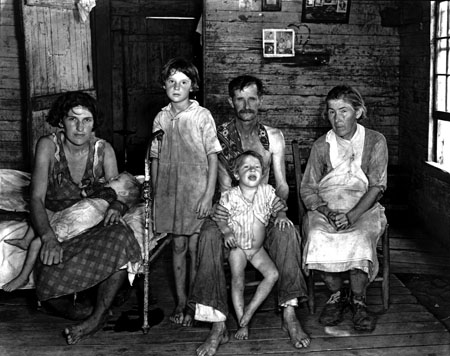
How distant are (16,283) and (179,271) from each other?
1044mm

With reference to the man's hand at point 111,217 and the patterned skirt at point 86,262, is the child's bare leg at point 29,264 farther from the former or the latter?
the man's hand at point 111,217

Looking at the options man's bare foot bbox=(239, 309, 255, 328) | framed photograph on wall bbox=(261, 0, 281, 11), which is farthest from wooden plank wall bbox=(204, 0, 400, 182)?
man's bare foot bbox=(239, 309, 255, 328)

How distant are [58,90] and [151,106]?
3004 mm

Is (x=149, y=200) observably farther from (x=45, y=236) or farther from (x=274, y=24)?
(x=274, y=24)

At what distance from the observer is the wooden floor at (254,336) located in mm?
3875

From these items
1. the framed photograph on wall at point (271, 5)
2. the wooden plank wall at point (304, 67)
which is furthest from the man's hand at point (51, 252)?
the framed photograph on wall at point (271, 5)

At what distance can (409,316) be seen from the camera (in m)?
4.41

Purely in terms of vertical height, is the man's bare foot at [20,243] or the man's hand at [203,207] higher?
the man's hand at [203,207]

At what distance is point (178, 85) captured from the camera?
421 cm

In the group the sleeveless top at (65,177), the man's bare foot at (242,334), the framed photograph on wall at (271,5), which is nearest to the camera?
the man's bare foot at (242,334)

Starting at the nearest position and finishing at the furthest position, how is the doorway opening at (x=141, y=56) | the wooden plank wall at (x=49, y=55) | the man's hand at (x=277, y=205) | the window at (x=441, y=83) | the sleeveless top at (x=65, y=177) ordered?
the man's hand at (x=277, y=205), the sleeveless top at (x=65, y=177), the wooden plank wall at (x=49, y=55), the window at (x=441, y=83), the doorway opening at (x=141, y=56)

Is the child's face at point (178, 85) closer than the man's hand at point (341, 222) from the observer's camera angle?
Yes

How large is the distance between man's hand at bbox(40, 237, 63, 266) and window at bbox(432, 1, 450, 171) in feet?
12.9

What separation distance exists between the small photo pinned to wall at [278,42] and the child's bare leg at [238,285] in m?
3.90
